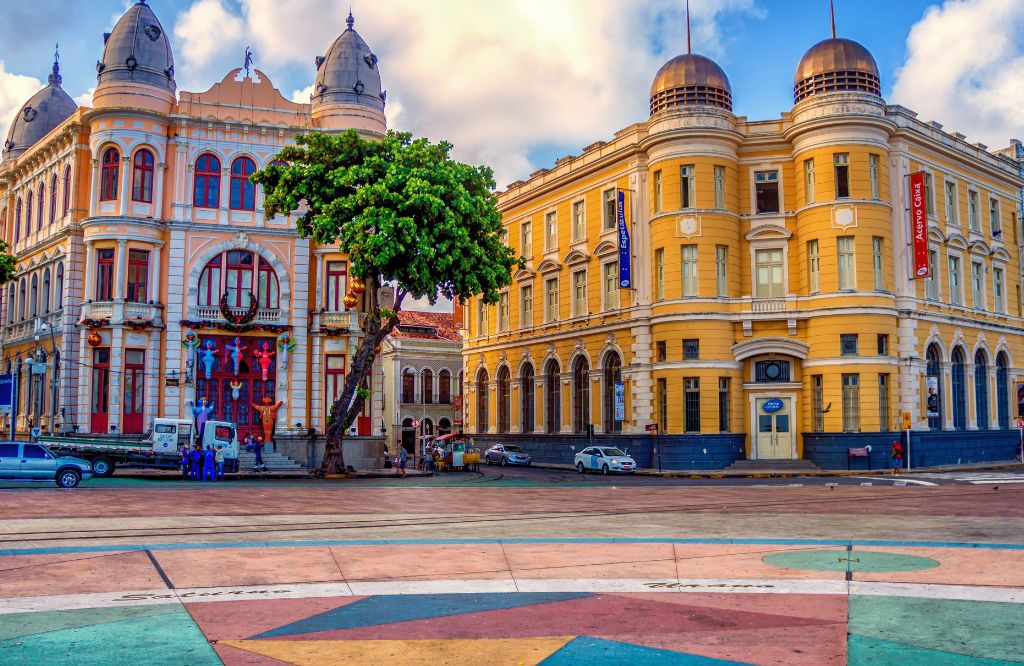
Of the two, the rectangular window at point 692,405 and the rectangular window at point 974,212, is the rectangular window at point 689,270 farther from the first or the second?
the rectangular window at point 974,212

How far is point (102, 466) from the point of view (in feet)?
116

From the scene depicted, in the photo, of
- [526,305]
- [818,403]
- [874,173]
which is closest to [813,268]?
[874,173]

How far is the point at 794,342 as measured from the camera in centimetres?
4488

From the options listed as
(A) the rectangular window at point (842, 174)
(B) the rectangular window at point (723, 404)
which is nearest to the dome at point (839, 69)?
(A) the rectangular window at point (842, 174)

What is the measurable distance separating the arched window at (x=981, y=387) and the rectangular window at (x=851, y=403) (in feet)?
38.1

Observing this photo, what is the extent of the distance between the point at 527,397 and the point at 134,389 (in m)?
23.9

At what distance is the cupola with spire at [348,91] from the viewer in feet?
148

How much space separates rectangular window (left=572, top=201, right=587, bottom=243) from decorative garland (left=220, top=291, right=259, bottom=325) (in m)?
18.8

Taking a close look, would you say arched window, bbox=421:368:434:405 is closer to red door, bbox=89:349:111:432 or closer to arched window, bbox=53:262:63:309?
arched window, bbox=53:262:63:309

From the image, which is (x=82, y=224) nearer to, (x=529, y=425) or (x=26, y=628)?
(x=529, y=425)

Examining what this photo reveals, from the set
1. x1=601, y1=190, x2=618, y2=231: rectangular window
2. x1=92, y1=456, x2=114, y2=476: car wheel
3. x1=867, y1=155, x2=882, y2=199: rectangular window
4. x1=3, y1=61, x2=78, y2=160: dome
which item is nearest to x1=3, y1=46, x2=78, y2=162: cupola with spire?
x1=3, y1=61, x2=78, y2=160: dome

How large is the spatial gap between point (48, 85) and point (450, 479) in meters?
A: 41.2

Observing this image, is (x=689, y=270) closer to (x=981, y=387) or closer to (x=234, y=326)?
(x=981, y=387)

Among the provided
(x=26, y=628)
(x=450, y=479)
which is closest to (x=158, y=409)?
(x=450, y=479)
